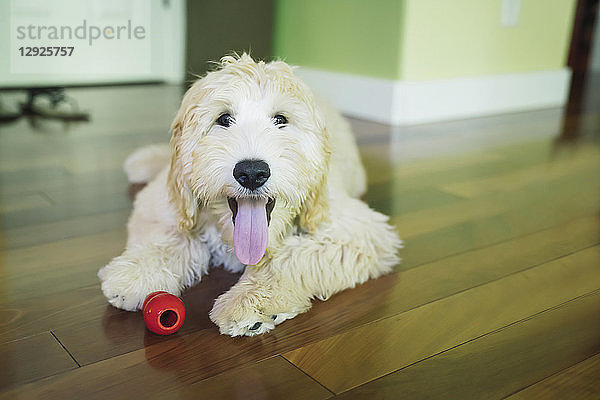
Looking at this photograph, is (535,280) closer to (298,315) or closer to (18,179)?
(298,315)

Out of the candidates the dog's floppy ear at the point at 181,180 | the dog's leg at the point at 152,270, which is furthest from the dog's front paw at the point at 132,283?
the dog's floppy ear at the point at 181,180

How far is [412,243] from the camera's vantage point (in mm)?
1960

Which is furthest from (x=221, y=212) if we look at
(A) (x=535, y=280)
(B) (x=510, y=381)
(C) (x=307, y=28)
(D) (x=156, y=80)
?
(C) (x=307, y=28)

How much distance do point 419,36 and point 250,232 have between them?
2635 millimetres

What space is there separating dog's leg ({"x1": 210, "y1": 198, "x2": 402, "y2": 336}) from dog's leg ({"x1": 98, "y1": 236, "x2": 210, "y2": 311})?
0.52 ft

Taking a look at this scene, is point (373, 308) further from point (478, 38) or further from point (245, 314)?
point (478, 38)

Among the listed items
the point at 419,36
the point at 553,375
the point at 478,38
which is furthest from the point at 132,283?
the point at 478,38

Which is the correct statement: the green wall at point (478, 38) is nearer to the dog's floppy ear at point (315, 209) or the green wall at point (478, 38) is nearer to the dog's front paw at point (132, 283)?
the dog's floppy ear at point (315, 209)

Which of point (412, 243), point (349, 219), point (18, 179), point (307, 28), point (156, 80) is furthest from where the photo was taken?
point (307, 28)

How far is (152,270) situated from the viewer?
151 centimetres

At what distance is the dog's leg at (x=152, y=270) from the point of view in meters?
1.47

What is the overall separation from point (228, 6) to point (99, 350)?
9.48 ft

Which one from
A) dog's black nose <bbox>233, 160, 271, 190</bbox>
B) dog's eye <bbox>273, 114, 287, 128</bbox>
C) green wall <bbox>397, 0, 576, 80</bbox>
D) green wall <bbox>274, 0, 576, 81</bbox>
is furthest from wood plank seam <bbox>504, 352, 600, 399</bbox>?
green wall <bbox>397, 0, 576, 80</bbox>

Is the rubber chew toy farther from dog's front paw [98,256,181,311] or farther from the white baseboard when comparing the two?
the white baseboard
